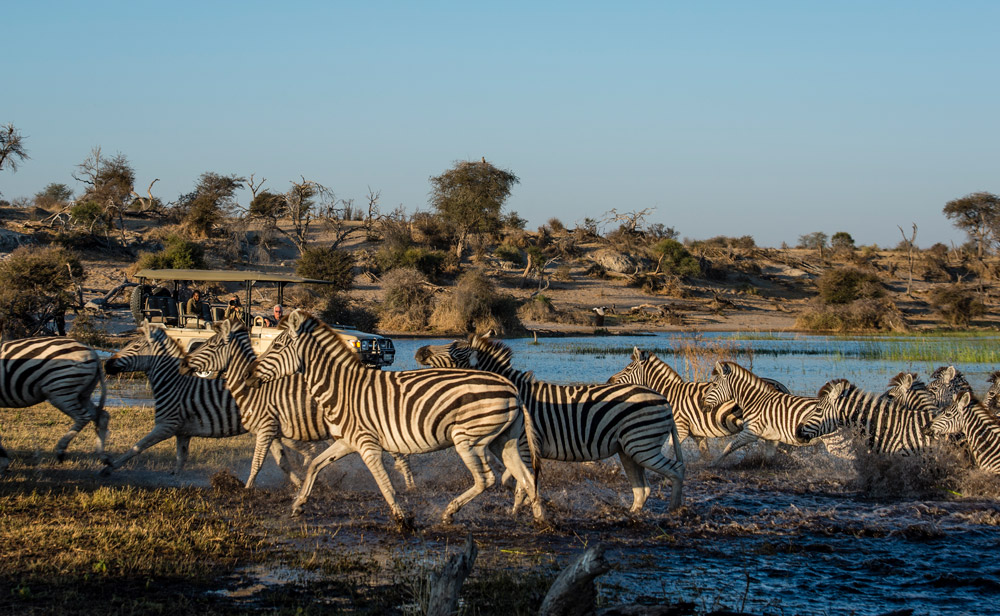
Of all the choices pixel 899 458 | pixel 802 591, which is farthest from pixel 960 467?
pixel 802 591

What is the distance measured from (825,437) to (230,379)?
693 centimetres

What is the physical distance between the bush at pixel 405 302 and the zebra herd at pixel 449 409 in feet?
73.7

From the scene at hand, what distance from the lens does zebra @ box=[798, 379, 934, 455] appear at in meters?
10.2

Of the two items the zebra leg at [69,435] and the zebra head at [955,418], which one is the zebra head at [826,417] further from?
the zebra leg at [69,435]

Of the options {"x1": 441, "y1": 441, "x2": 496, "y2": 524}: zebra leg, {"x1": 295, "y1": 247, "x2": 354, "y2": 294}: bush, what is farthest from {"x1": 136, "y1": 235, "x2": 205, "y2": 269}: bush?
{"x1": 441, "y1": 441, "x2": 496, "y2": 524}: zebra leg

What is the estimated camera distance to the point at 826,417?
33.6 feet

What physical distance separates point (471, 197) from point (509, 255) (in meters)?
4.46

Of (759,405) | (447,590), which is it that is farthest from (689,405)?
(447,590)

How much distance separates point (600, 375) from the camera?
19.8 meters

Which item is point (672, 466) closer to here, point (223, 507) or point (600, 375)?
point (223, 507)

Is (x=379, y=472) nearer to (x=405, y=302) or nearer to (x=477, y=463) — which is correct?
(x=477, y=463)

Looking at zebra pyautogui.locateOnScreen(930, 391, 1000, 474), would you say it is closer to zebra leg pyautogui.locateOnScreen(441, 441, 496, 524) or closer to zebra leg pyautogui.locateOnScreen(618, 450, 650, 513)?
zebra leg pyautogui.locateOnScreen(618, 450, 650, 513)

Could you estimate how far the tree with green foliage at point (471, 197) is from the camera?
49.2 metres

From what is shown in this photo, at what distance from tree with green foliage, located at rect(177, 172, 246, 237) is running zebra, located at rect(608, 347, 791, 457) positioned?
35.6 meters
